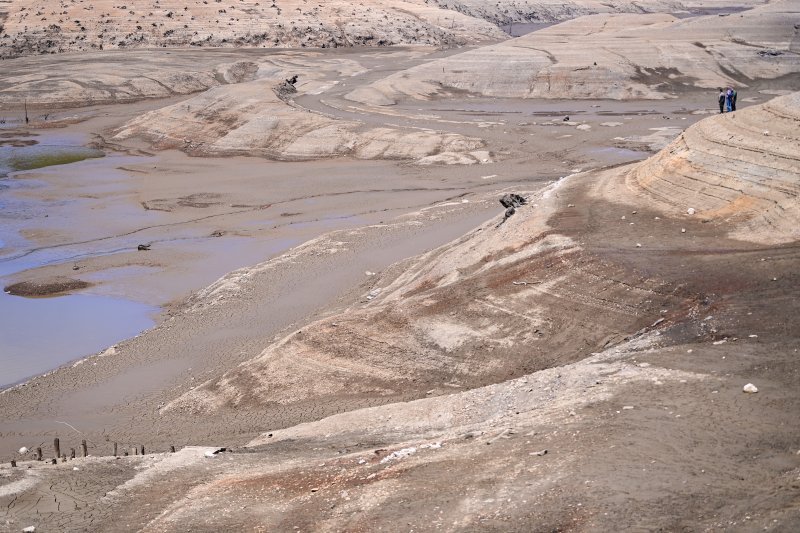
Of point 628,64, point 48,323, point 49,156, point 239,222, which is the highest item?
point 628,64

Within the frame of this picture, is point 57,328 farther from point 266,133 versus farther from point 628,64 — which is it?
point 628,64

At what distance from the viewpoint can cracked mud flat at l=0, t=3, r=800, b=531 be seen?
36.6ft

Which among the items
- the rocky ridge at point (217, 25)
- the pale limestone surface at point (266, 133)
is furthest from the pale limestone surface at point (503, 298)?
the rocky ridge at point (217, 25)

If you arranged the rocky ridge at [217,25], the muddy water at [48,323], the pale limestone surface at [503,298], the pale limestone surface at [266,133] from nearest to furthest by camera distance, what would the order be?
the pale limestone surface at [503,298]
the muddy water at [48,323]
the pale limestone surface at [266,133]
the rocky ridge at [217,25]

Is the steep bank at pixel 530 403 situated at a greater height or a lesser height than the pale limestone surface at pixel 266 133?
greater

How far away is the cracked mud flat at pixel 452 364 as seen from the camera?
11.1m

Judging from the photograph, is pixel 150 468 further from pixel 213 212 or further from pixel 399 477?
pixel 213 212

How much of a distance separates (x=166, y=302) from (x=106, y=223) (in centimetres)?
1091

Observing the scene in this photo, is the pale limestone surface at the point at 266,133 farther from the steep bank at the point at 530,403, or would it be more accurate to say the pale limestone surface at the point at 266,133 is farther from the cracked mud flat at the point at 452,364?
the steep bank at the point at 530,403

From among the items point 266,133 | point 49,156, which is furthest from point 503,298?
point 49,156

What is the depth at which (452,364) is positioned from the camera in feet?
58.9

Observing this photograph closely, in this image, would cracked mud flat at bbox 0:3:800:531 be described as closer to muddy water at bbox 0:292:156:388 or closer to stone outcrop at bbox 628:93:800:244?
stone outcrop at bbox 628:93:800:244

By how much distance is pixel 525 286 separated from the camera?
19391mm

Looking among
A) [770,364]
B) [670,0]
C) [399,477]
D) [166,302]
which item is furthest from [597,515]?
[670,0]
